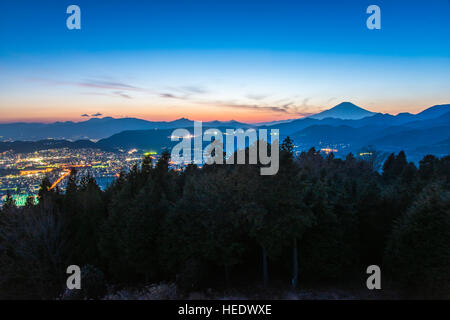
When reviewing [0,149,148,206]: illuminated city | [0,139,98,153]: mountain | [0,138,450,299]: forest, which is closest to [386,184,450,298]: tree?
[0,138,450,299]: forest

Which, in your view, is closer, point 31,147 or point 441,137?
point 31,147

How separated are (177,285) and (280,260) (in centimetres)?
683

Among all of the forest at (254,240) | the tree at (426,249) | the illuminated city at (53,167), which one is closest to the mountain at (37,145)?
the illuminated city at (53,167)

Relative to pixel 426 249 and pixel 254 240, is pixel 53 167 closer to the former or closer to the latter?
pixel 254 240

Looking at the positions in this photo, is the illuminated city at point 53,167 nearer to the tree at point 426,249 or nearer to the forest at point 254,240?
the forest at point 254,240

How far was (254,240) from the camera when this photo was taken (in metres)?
15.4

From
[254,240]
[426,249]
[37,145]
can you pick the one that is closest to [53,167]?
[37,145]

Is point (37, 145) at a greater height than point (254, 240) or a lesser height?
greater

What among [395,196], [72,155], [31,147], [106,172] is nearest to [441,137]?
[395,196]

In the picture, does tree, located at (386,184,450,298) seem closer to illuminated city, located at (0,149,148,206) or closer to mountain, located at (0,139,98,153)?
illuminated city, located at (0,149,148,206)

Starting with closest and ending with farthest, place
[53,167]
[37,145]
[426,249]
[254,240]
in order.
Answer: [426,249] → [254,240] → [53,167] → [37,145]

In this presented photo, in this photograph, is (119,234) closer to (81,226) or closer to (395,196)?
(81,226)
